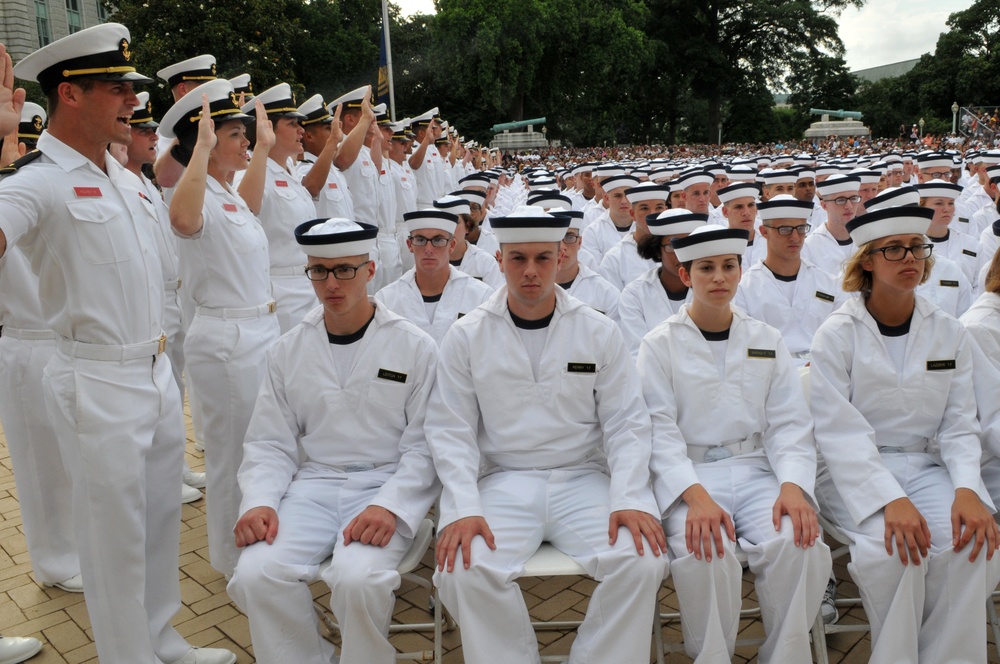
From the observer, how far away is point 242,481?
3.44m

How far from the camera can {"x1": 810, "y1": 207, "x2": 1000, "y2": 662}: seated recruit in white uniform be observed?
3084 mm

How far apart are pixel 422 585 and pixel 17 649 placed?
5.98 ft

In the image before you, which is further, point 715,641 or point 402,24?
point 402,24

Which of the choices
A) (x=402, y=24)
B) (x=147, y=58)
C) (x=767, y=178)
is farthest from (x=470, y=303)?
(x=402, y=24)

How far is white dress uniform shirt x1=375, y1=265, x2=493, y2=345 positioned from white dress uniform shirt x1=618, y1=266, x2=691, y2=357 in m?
0.91

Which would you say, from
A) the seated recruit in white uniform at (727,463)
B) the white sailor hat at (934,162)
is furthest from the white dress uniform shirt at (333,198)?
the white sailor hat at (934,162)

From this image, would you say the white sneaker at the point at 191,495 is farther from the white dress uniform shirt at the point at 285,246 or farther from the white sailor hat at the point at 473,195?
the white sailor hat at the point at 473,195

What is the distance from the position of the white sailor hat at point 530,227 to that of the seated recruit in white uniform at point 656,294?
1785 millimetres

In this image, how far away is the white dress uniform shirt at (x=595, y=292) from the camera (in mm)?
5793

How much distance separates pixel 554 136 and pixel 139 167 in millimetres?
47297

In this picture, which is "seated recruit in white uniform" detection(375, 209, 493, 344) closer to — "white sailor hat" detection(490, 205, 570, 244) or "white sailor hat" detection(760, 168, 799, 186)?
"white sailor hat" detection(490, 205, 570, 244)

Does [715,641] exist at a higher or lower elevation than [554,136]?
lower

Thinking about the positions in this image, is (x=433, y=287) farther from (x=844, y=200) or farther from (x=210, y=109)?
(x=844, y=200)

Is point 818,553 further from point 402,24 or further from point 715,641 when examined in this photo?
point 402,24
